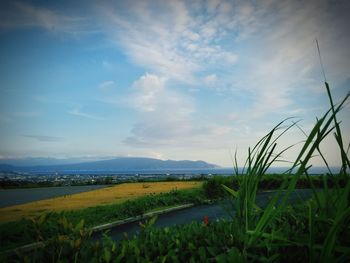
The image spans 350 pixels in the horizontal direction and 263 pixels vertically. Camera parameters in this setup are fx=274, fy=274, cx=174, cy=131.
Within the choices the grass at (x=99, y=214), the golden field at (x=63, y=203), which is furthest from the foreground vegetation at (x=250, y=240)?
the golden field at (x=63, y=203)

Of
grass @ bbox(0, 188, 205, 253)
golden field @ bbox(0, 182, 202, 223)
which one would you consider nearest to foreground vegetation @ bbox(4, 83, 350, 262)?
grass @ bbox(0, 188, 205, 253)

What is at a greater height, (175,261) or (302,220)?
(302,220)

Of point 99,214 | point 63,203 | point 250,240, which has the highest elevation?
point 250,240

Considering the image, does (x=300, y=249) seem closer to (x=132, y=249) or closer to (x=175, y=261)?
(x=175, y=261)

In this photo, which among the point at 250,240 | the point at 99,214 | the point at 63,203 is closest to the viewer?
the point at 250,240

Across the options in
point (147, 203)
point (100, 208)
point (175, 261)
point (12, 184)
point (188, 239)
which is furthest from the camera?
point (12, 184)

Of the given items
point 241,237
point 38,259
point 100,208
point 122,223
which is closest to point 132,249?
point 38,259

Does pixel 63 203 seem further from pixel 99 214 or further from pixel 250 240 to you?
pixel 250 240

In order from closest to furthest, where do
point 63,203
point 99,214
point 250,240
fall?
point 250,240 < point 99,214 < point 63,203

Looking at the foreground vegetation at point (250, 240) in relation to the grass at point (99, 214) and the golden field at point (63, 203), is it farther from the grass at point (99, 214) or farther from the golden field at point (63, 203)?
the golden field at point (63, 203)

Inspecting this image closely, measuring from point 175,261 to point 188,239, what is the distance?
47 centimetres

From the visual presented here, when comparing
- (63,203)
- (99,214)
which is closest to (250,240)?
(99,214)

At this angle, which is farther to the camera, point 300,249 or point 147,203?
point 147,203

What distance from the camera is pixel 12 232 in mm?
8125
